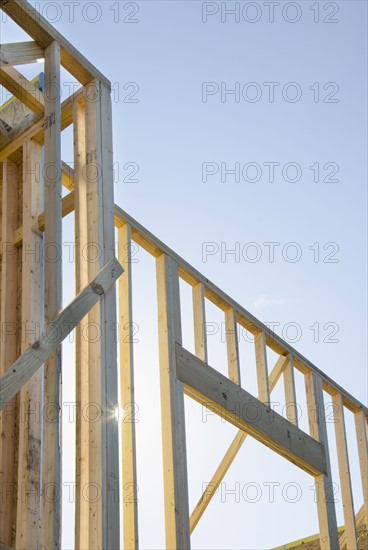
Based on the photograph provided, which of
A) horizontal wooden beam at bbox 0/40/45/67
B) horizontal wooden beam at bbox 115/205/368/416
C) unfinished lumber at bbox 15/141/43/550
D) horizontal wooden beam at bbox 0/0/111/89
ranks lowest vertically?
unfinished lumber at bbox 15/141/43/550

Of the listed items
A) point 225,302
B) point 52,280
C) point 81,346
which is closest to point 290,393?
A: point 225,302

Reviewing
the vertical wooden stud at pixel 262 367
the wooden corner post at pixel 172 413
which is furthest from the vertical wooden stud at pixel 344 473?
the wooden corner post at pixel 172 413

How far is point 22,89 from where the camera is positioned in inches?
245

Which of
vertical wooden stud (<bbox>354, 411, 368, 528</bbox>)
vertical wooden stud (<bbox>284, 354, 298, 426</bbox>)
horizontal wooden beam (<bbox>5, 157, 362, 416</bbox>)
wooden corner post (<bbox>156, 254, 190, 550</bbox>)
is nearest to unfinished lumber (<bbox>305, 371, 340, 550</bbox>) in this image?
horizontal wooden beam (<bbox>5, 157, 362, 416</bbox>)

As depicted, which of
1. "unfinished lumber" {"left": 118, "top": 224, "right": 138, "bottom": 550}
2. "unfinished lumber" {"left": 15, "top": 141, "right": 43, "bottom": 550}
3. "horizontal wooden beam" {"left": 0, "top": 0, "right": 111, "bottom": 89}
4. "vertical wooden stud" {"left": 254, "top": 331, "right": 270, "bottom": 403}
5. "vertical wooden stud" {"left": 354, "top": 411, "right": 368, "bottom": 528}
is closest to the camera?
"unfinished lumber" {"left": 15, "top": 141, "right": 43, "bottom": 550}

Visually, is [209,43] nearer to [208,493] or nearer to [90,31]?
[90,31]

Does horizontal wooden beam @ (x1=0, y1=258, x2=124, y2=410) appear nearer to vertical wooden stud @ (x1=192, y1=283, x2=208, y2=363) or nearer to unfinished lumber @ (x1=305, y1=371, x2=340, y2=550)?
vertical wooden stud @ (x1=192, y1=283, x2=208, y2=363)

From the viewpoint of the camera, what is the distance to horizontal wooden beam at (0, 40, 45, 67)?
5797 millimetres

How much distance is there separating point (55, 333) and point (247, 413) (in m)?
3.01

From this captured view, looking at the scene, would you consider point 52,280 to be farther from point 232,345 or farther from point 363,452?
point 363,452

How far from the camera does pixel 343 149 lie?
10.3 meters

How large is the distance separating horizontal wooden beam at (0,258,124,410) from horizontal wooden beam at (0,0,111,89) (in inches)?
48.7

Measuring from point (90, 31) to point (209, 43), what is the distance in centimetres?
285

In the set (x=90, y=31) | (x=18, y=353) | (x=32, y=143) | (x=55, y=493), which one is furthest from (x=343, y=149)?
(x=55, y=493)
